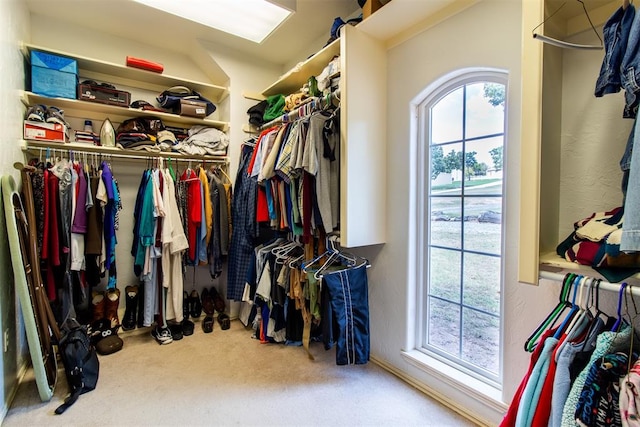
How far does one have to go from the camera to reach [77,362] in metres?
1.93

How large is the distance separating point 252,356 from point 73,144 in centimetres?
228

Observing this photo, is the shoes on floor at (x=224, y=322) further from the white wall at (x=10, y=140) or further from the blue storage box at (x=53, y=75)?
the blue storage box at (x=53, y=75)

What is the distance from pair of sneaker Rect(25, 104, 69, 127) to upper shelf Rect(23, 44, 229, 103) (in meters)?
0.42

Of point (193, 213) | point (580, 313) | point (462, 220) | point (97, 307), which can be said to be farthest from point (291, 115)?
point (97, 307)

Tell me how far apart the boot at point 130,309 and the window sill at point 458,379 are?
241cm

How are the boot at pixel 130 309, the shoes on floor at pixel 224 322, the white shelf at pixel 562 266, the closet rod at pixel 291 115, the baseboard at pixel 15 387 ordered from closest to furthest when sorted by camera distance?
1. the white shelf at pixel 562 266
2. the baseboard at pixel 15 387
3. the closet rod at pixel 291 115
4. the boot at pixel 130 309
5. the shoes on floor at pixel 224 322

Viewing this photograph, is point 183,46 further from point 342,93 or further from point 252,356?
point 252,356

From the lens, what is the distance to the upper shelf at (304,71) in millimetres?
2107

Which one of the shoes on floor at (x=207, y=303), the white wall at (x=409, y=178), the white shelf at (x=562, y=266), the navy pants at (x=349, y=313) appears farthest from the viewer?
the shoes on floor at (x=207, y=303)

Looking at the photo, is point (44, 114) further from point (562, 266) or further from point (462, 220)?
point (562, 266)

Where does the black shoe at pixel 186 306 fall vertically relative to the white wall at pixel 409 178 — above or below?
below

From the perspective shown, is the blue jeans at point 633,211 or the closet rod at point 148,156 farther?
the closet rod at point 148,156

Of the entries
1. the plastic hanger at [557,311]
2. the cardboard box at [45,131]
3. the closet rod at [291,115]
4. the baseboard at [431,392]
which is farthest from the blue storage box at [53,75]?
the plastic hanger at [557,311]

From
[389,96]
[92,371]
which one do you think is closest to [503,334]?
[389,96]
